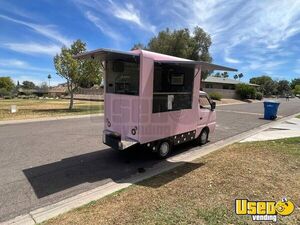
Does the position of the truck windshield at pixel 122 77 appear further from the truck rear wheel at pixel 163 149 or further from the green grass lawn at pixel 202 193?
the green grass lawn at pixel 202 193


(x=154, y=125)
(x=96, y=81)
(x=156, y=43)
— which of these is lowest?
(x=154, y=125)

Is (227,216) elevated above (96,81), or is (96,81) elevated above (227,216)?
(96,81)

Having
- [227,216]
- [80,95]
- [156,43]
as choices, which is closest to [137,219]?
[227,216]

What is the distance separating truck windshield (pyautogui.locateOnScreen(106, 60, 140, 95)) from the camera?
5.71m

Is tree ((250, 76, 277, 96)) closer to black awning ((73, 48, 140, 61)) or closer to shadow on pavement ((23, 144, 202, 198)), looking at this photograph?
shadow on pavement ((23, 144, 202, 198))

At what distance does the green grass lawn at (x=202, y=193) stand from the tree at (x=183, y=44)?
1062 inches

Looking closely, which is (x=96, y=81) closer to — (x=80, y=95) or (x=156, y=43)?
(x=156, y=43)

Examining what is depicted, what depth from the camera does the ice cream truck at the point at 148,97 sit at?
5582 millimetres

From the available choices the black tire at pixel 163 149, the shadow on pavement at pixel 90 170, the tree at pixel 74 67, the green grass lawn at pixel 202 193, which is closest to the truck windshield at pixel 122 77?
the black tire at pixel 163 149

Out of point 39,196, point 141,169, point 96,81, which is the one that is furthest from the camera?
point 96,81

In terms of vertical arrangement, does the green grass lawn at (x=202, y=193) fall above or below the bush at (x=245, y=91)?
below

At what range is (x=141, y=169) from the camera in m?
5.84

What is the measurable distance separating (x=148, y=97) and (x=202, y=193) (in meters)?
2.50

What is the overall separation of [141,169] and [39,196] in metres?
2.39
